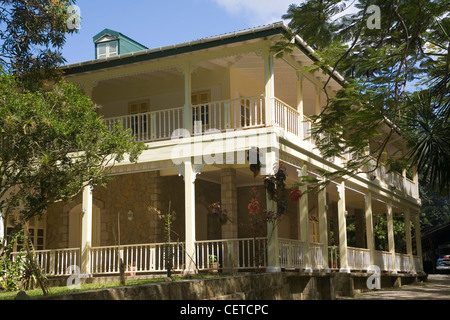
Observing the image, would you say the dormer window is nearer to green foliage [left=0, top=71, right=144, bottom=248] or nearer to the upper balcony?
the upper balcony

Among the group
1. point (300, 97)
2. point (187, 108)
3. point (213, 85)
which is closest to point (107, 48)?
point (213, 85)

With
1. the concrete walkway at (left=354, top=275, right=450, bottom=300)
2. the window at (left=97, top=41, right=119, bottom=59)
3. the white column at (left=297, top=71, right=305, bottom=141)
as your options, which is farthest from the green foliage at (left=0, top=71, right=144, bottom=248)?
the window at (left=97, top=41, right=119, bottom=59)

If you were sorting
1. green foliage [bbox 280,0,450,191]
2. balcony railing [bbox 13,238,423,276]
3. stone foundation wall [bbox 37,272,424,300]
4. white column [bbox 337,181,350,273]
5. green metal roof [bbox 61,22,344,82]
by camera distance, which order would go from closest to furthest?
stone foundation wall [bbox 37,272,424,300], green foliage [bbox 280,0,450,191], green metal roof [bbox 61,22,344,82], balcony railing [bbox 13,238,423,276], white column [bbox 337,181,350,273]

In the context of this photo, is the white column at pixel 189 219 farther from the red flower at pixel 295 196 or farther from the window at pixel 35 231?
the window at pixel 35 231

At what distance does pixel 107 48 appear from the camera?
74.0ft

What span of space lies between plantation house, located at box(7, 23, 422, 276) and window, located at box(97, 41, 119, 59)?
0.04 meters

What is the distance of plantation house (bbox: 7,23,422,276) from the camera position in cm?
1458

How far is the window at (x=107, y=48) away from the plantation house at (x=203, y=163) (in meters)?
0.04

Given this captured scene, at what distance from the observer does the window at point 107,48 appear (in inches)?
883

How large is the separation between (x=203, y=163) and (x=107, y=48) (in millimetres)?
9277

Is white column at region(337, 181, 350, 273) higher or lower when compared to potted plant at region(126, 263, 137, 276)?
higher

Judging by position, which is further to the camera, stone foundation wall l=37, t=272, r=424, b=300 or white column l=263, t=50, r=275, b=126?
white column l=263, t=50, r=275, b=126

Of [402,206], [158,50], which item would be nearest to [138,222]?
[158,50]

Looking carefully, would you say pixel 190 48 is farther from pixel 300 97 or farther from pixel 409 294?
pixel 409 294
